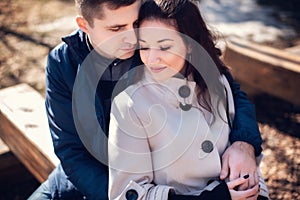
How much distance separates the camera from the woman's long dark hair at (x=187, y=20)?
1.58m

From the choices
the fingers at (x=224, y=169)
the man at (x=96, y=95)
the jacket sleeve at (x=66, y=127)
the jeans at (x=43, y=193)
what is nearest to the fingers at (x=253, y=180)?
the man at (x=96, y=95)

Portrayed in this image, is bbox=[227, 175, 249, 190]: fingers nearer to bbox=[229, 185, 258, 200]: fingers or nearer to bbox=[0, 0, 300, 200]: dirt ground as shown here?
bbox=[229, 185, 258, 200]: fingers

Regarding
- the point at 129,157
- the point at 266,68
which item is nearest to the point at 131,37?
the point at 129,157

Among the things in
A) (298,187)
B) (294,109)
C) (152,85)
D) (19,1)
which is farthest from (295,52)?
(19,1)

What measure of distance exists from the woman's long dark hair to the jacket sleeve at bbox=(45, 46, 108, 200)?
0.39 metres

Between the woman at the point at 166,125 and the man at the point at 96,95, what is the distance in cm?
9

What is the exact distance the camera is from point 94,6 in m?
1.79

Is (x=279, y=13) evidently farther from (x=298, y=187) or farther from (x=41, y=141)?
(x=41, y=141)

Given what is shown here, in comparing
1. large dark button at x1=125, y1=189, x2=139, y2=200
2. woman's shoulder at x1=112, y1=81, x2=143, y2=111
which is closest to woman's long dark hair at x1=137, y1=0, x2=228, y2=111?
woman's shoulder at x1=112, y1=81, x2=143, y2=111

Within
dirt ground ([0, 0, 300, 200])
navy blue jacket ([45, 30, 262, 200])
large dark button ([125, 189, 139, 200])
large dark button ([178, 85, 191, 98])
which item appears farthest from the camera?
dirt ground ([0, 0, 300, 200])

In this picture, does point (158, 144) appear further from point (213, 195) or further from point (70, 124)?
point (70, 124)

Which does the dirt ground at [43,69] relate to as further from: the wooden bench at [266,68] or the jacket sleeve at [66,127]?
the jacket sleeve at [66,127]

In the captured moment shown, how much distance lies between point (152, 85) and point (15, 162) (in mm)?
1514

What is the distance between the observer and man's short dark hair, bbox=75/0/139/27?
171 cm
